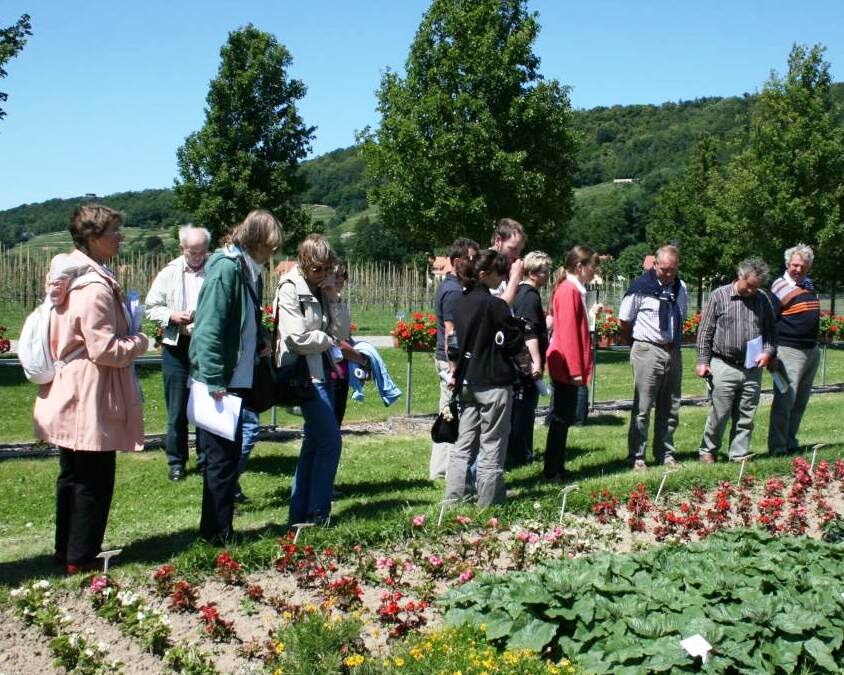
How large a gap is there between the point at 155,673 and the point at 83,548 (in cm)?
134

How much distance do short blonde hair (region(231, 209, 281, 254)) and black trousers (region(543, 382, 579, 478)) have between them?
3256mm

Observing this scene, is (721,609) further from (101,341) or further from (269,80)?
(269,80)

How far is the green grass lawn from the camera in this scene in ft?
17.8

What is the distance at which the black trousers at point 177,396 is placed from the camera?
7184mm

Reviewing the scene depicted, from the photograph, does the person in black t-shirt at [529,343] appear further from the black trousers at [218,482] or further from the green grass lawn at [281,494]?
the black trousers at [218,482]

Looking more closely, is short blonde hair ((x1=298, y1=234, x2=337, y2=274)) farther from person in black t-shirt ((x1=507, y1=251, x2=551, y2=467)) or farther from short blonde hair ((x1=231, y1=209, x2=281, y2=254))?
person in black t-shirt ((x1=507, y1=251, x2=551, y2=467))

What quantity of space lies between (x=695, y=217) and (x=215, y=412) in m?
38.0

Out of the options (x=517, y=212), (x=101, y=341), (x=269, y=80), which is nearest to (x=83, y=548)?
(x=101, y=341)

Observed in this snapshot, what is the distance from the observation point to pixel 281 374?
5.61 metres

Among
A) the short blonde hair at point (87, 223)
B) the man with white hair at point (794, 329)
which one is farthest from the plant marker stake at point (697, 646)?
the man with white hair at point (794, 329)

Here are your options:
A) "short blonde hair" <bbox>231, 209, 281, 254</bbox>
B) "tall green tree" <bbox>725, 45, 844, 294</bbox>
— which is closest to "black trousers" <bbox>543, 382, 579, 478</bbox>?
"short blonde hair" <bbox>231, 209, 281, 254</bbox>

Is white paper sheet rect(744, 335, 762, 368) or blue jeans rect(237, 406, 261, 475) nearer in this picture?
blue jeans rect(237, 406, 261, 475)

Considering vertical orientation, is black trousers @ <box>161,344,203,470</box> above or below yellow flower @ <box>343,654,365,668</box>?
above

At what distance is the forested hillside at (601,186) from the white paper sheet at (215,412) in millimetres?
20765
